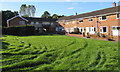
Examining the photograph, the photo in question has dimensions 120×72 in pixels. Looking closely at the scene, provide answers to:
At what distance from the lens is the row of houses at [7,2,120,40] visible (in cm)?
2342

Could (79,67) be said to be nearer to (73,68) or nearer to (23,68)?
(73,68)

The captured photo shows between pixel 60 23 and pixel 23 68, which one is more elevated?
pixel 60 23

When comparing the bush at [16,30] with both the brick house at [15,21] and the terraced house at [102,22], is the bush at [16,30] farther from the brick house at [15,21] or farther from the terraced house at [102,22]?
the terraced house at [102,22]

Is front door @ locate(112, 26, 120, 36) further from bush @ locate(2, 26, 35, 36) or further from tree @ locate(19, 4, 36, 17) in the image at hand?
tree @ locate(19, 4, 36, 17)

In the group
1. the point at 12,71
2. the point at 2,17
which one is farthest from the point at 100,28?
the point at 2,17

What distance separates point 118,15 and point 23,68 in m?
20.7

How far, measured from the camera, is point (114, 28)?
76.8ft

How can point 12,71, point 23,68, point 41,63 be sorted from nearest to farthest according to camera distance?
point 12,71, point 23,68, point 41,63

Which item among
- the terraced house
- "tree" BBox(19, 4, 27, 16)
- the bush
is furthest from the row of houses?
"tree" BBox(19, 4, 27, 16)

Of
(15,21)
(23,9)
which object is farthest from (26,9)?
(15,21)

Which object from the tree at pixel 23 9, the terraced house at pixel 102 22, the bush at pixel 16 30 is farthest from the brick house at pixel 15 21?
the tree at pixel 23 9

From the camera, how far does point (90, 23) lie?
1157 inches

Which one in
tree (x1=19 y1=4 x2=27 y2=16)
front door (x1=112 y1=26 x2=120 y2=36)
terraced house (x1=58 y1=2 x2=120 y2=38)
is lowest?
front door (x1=112 y1=26 x2=120 y2=36)

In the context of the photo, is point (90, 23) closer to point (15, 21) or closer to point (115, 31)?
point (115, 31)
